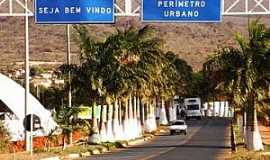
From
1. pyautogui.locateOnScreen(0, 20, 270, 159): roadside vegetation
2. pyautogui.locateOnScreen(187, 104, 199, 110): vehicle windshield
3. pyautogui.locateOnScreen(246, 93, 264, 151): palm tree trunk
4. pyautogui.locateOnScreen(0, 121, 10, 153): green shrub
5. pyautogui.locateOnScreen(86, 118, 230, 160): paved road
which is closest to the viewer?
pyautogui.locateOnScreen(86, 118, 230, 160): paved road

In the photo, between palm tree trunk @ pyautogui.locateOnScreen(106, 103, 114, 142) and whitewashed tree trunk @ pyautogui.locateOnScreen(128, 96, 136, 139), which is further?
Result: whitewashed tree trunk @ pyautogui.locateOnScreen(128, 96, 136, 139)

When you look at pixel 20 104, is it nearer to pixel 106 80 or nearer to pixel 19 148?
pixel 106 80

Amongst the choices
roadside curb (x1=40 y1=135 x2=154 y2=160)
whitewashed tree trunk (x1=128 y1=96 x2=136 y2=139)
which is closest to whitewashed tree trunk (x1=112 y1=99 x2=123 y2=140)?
roadside curb (x1=40 y1=135 x2=154 y2=160)

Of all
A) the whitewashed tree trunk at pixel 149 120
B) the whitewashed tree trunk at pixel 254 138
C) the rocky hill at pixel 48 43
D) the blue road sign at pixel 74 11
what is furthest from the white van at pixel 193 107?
the blue road sign at pixel 74 11

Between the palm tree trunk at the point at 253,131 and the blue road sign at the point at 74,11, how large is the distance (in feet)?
28.4

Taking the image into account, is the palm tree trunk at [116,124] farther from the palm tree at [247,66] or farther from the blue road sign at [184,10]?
the blue road sign at [184,10]

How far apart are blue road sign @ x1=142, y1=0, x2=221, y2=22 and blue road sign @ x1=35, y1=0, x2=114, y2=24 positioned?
6.20ft

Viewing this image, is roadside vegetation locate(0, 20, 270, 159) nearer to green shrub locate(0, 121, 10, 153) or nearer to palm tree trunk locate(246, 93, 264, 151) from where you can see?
palm tree trunk locate(246, 93, 264, 151)

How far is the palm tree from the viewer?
39781mm

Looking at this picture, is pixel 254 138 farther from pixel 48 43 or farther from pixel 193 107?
pixel 48 43

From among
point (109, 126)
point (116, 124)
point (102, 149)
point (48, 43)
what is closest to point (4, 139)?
point (102, 149)

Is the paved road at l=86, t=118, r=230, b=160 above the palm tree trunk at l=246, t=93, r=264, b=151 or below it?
below

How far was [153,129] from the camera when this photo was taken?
83.2m

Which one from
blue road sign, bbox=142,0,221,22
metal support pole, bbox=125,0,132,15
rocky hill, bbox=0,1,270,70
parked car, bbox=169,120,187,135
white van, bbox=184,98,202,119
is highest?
rocky hill, bbox=0,1,270,70
